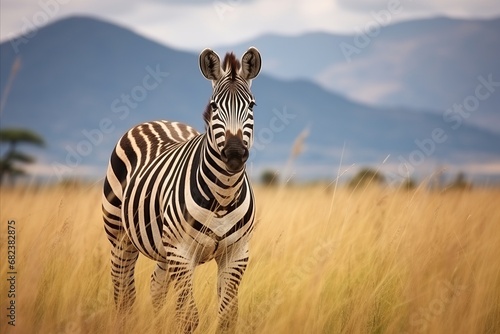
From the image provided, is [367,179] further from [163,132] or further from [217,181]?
[217,181]

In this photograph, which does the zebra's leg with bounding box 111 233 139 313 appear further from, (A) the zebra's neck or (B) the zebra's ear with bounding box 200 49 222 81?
(B) the zebra's ear with bounding box 200 49 222 81

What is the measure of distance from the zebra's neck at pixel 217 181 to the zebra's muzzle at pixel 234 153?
392 mm

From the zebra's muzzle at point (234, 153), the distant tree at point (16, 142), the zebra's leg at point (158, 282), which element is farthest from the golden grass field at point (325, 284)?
the distant tree at point (16, 142)

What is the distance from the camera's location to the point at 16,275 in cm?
620

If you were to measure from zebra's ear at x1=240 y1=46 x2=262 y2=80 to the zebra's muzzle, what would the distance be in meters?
0.85

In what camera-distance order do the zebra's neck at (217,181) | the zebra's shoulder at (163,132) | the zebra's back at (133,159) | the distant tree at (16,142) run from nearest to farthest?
the zebra's neck at (217,181) → the zebra's back at (133,159) → the zebra's shoulder at (163,132) → the distant tree at (16,142)

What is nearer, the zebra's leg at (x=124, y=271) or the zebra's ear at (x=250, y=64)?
the zebra's ear at (x=250, y=64)

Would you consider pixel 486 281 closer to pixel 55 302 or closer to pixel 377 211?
pixel 377 211

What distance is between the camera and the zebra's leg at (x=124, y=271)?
6.94 m

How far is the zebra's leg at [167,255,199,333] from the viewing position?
548 cm

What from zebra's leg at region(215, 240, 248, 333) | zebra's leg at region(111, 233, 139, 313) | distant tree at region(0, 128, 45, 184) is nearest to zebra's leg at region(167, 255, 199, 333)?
zebra's leg at region(215, 240, 248, 333)

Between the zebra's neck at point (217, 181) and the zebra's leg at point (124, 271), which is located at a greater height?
the zebra's neck at point (217, 181)

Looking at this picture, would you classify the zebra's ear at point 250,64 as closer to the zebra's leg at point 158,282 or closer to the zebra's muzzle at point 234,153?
the zebra's muzzle at point 234,153

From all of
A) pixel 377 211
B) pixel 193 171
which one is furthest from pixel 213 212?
pixel 377 211
